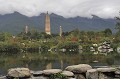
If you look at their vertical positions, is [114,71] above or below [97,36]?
below

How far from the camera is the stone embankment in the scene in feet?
81.0

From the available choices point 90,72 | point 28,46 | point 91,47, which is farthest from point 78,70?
point 28,46

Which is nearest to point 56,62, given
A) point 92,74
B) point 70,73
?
point 70,73

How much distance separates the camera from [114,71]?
2581cm

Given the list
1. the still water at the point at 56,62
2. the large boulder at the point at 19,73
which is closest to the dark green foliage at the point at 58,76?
the large boulder at the point at 19,73

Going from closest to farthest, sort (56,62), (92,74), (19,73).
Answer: (19,73) < (92,74) < (56,62)

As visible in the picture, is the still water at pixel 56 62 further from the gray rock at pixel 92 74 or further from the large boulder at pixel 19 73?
the gray rock at pixel 92 74

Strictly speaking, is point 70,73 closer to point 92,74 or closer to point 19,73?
point 92,74

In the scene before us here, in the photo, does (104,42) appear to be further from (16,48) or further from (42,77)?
(42,77)

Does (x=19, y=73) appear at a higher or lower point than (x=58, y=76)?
higher

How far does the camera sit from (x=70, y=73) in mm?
25188

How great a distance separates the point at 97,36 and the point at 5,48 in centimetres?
3881

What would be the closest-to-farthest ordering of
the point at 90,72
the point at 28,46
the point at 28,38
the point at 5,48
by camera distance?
the point at 90,72 → the point at 5,48 → the point at 28,46 → the point at 28,38

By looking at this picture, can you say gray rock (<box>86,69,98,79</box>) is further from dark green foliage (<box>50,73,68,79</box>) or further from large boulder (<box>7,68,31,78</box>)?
large boulder (<box>7,68,31,78</box>)
